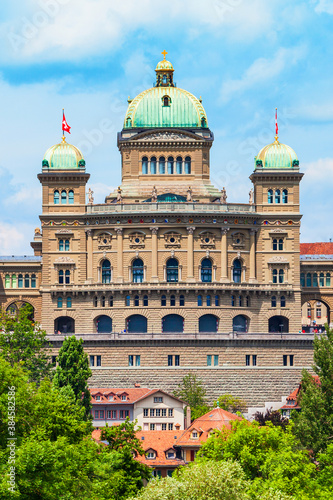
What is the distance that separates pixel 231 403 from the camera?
149 metres

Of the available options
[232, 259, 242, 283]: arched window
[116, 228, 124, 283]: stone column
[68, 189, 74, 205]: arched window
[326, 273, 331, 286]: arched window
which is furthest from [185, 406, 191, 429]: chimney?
[326, 273, 331, 286]: arched window

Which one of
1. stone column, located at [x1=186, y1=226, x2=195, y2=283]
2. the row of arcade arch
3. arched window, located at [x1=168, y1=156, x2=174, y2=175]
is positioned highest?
arched window, located at [x1=168, y1=156, x2=174, y2=175]

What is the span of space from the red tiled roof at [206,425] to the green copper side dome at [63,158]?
46.9 meters

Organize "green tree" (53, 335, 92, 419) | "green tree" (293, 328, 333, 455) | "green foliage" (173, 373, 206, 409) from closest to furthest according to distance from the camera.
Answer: "green tree" (293, 328, 333, 455) < "green tree" (53, 335, 92, 419) < "green foliage" (173, 373, 206, 409)

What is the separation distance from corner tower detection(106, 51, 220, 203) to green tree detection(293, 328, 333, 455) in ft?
191

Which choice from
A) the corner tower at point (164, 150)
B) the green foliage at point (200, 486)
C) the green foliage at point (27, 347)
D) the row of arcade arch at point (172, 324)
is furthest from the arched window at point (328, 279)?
the green foliage at point (200, 486)

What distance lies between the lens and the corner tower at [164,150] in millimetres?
178125

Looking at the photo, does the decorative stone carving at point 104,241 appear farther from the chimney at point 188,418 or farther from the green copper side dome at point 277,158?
the chimney at point 188,418

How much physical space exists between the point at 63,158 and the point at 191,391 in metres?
39.7

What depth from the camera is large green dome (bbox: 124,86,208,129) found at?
591 feet

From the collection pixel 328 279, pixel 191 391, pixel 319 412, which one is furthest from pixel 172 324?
pixel 319 412

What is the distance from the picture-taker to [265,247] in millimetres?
171750

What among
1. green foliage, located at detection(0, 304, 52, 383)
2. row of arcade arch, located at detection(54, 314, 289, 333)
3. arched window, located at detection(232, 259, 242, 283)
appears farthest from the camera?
arched window, located at detection(232, 259, 242, 283)

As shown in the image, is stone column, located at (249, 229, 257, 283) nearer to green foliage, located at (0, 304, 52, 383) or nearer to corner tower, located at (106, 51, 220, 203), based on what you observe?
corner tower, located at (106, 51, 220, 203)
